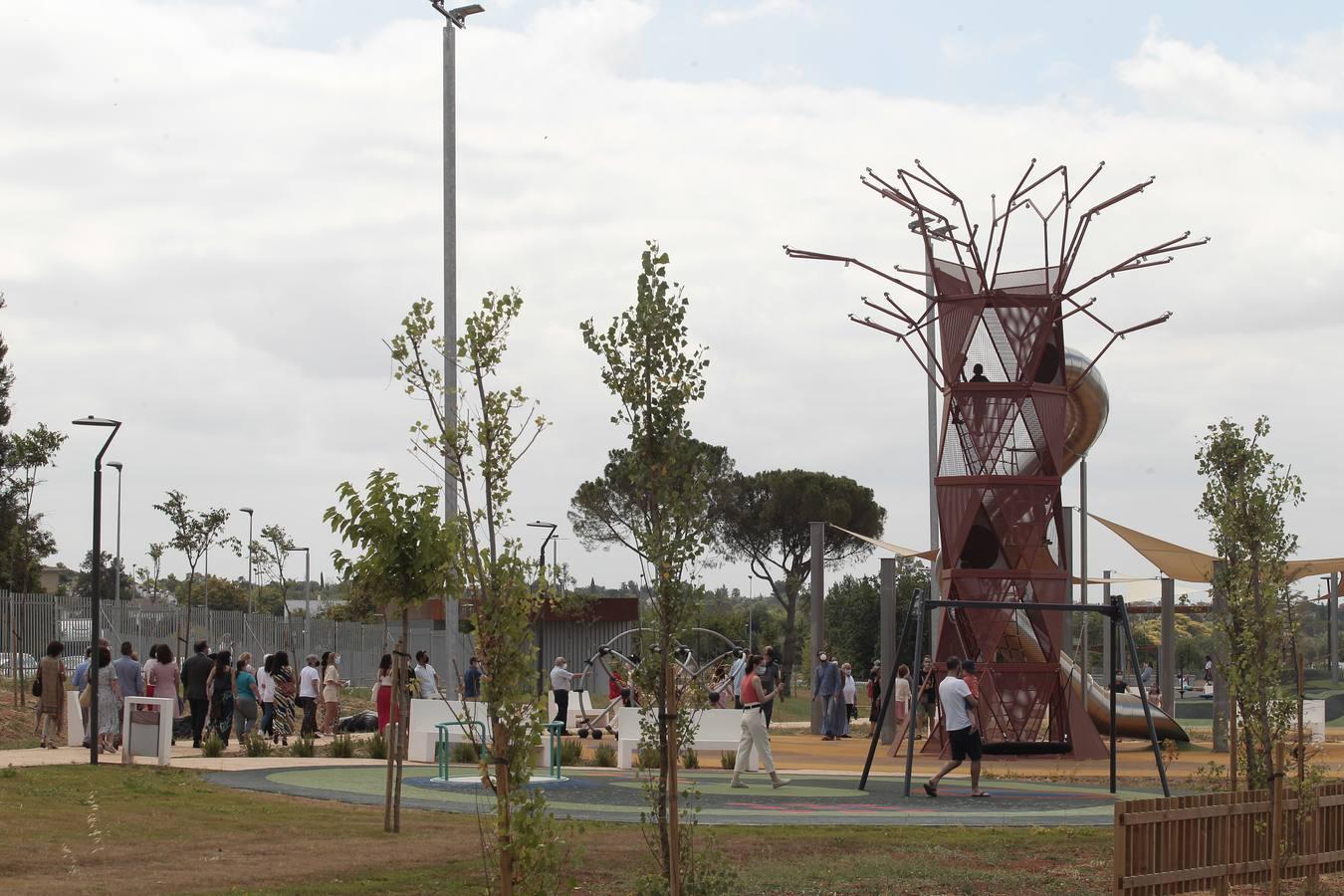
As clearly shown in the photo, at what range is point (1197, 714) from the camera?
43.6 m

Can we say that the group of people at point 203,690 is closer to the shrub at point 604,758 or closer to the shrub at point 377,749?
the shrub at point 377,749

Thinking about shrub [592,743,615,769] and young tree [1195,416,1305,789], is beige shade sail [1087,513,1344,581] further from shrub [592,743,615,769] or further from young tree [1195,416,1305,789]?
young tree [1195,416,1305,789]

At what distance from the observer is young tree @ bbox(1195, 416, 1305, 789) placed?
1152 cm

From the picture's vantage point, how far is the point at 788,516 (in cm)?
6925

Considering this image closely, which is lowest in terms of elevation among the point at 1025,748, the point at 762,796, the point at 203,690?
the point at 762,796

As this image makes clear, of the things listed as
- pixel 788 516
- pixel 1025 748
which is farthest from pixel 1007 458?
pixel 788 516

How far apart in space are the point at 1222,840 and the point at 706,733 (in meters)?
13.7

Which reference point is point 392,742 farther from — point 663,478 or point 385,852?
point 663,478

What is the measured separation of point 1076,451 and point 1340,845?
834 inches

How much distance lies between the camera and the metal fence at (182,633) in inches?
1246

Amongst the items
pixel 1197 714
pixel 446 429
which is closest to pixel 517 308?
pixel 446 429

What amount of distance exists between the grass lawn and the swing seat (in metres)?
6.71

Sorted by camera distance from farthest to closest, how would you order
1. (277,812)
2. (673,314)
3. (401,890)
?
(277,812)
(401,890)
(673,314)

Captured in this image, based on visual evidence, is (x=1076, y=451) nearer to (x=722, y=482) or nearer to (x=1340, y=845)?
(x=1340, y=845)
